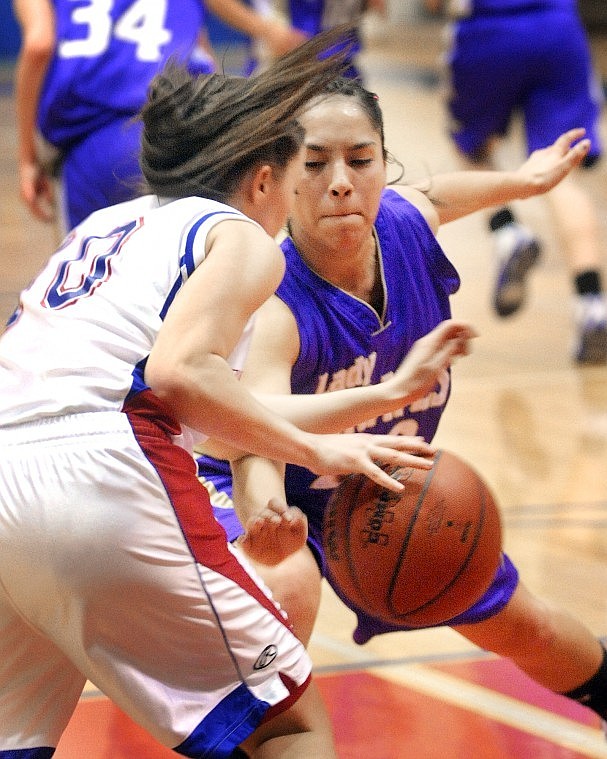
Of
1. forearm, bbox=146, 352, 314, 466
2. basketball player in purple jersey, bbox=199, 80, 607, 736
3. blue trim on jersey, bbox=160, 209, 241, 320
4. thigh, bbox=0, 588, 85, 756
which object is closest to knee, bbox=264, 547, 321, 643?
basketball player in purple jersey, bbox=199, 80, 607, 736

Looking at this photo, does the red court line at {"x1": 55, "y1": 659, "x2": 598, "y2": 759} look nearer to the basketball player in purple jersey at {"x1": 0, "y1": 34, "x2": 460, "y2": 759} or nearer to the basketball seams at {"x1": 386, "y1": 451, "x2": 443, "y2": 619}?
the basketball seams at {"x1": 386, "y1": 451, "x2": 443, "y2": 619}

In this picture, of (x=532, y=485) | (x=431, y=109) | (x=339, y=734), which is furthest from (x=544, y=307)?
(x=431, y=109)

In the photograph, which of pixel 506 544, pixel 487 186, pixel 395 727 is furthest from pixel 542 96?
pixel 395 727

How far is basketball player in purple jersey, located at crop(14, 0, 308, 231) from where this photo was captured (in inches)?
174

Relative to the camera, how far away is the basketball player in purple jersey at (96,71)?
14.5ft

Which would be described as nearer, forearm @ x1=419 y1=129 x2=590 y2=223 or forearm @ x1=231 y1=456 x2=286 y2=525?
forearm @ x1=231 y1=456 x2=286 y2=525

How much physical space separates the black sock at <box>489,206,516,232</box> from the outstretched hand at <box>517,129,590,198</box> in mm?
2976

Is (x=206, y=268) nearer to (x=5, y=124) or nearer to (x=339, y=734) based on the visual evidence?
(x=339, y=734)

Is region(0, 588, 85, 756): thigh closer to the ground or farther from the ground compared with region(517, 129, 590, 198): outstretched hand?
closer to the ground

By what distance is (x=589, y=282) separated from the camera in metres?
5.80

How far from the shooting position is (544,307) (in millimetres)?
6887

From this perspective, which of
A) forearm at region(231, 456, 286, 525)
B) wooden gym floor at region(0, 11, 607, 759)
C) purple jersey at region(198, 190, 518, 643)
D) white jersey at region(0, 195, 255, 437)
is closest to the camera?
white jersey at region(0, 195, 255, 437)

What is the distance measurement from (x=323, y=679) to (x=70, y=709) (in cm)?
109

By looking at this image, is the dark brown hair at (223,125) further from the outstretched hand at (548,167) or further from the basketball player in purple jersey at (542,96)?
the basketball player in purple jersey at (542,96)
